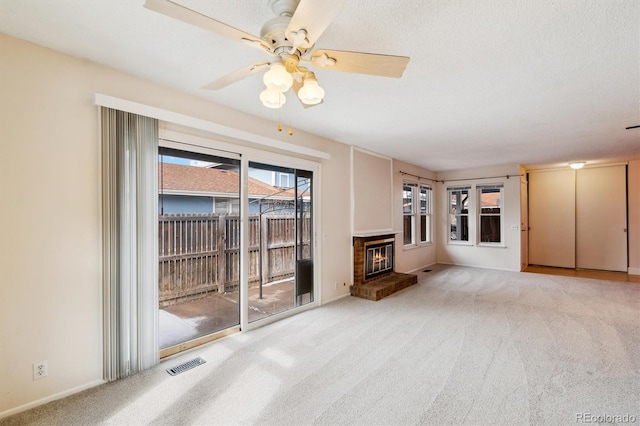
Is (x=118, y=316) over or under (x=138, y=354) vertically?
over

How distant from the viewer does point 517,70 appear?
7.63ft

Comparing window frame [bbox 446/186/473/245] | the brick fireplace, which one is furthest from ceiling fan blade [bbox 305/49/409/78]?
window frame [bbox 446/186/473/245]

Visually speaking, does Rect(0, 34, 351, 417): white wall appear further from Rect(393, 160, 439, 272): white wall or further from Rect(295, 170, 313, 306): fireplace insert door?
Rect(393, 160, 439, 272): white wall

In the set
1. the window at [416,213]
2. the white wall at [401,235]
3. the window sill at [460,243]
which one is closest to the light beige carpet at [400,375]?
the white wall at [401,235]

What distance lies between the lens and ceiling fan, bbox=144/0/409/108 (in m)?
1.20

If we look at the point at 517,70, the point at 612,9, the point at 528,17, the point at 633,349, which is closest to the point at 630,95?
the point at 517,70

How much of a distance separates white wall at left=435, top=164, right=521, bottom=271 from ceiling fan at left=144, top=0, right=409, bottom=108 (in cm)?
632

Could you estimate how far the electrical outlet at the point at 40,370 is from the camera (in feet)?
6.60

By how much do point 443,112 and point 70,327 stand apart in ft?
13.1

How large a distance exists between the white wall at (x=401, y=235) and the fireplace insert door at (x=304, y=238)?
8.21 feet

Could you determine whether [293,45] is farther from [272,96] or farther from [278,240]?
[278,240]

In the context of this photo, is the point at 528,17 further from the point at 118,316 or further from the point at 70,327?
the point at 70,327

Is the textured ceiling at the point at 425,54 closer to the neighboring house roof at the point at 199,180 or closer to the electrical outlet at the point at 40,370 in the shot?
the neighboring house roof at the point at 199,180

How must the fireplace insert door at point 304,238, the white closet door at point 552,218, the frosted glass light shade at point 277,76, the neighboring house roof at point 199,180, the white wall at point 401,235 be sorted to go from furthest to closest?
the white closet door at point 552,218 → the white wall at point 401,235 → the fireplace insert door at point 304,238 → the neighboring house roof at point 199,180 → the frosted glass light shade at point 277,76
